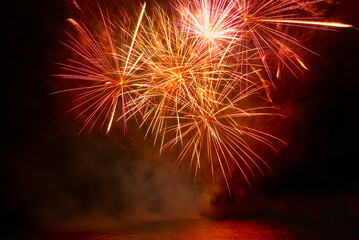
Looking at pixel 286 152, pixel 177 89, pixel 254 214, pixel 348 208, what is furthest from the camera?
pixel 254 214

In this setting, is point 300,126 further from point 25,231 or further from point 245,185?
point 25,231

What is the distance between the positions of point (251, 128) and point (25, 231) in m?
5.89

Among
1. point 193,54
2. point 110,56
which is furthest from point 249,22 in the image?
point 110,56

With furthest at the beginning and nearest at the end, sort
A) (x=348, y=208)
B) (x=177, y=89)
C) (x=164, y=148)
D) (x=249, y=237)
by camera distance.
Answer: (x=164, y=148) < (x=177, y=89) < (x=348, y=208) < (x=249, y=237)

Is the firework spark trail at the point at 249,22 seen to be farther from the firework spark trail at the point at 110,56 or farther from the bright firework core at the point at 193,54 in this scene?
the firework spark trail at the point at 110,56

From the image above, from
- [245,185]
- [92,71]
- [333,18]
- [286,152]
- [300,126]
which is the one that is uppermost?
[333,18]

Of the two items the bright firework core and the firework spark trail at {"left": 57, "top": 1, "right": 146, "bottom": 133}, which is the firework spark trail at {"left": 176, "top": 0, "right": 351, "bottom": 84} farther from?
the firework spark trail at {"left": 57, "top": 1, "right": 146, "bottom": 133}

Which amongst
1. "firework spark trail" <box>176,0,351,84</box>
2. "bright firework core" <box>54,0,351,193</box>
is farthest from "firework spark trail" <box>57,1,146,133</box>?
"firework spark trail" <box>176,0,351,84</box>

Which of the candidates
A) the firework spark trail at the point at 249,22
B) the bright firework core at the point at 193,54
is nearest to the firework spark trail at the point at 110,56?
the bright firework core at the point at 193,54

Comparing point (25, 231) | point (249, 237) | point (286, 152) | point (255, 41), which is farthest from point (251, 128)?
point (25, 231)

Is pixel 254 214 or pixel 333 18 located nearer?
pixel 333 18

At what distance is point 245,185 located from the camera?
262 inches

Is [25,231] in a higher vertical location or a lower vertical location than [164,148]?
lower

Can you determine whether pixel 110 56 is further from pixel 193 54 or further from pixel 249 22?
pixel 249 22
